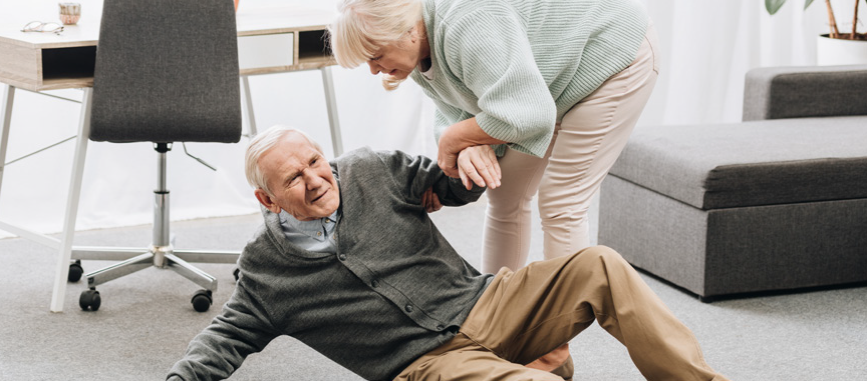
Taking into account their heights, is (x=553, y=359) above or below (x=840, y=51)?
below

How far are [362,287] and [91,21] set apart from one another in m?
1.60

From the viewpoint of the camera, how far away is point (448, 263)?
1.92 m

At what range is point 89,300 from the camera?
268 cm

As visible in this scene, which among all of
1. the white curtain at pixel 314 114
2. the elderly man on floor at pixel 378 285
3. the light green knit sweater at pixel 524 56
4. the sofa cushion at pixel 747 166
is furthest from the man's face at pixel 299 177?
the white curtain at pixel 314 114

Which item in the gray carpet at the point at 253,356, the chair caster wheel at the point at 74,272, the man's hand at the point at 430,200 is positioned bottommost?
the gray carpet at the point at 253,356

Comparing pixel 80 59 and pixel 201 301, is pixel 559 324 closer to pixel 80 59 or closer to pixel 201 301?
pixel 201 301

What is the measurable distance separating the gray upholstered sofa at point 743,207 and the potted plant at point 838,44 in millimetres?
1121

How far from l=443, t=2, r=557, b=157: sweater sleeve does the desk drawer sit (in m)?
1.18

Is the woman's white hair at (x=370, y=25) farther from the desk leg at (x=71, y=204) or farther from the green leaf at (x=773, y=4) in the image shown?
the green leaf at (x=773, y=4)

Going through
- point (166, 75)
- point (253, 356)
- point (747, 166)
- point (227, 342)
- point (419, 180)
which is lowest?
point (253, 356)

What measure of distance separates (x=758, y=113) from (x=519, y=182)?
5.02 feet

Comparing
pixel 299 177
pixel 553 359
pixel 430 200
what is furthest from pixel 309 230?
pixel 553 359

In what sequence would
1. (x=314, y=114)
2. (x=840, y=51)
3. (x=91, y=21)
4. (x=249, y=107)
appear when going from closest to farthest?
1. (x=91, y=21)
2. (x=249, y=107)
3. (x=314, y=114)
4. (x=840, y=51)

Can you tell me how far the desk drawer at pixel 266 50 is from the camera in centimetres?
284
